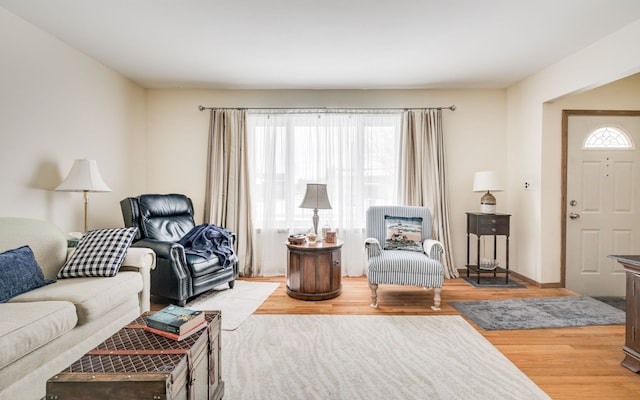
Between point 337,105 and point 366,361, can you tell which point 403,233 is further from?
point 337,105

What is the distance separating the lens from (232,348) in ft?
7.74

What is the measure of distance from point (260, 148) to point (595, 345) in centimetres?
406

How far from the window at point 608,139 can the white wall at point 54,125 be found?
19.1ft

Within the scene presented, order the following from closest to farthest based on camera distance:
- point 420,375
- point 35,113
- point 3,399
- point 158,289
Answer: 1. point 3,399
2. point 420,375
3. point 35,113
4. point 158,289

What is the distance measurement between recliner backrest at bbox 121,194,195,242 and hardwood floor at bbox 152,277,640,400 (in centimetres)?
138

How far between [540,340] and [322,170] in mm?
3007

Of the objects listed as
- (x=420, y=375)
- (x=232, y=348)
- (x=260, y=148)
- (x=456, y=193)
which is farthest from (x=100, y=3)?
(x=456, y=193)

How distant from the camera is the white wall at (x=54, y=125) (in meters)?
2.63

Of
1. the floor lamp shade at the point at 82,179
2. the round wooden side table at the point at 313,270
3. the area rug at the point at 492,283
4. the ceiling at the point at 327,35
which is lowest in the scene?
the area rug at the point at 492,283

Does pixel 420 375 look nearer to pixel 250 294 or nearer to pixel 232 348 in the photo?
pixel 232 348

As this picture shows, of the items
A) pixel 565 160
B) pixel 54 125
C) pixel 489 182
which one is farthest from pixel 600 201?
pixel 54 125

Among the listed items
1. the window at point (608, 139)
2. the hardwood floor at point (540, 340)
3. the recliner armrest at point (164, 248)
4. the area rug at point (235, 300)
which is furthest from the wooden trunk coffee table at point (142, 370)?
the window at point (608, 139)

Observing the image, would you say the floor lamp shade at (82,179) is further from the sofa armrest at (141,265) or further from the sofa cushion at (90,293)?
the sofa cushion at (90,293)

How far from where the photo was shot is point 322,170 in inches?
175
